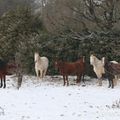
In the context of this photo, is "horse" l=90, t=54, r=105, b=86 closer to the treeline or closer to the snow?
the snow

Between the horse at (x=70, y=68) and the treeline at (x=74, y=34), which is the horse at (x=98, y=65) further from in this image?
the treeline at (x=74, y=34)

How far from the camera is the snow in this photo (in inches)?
506

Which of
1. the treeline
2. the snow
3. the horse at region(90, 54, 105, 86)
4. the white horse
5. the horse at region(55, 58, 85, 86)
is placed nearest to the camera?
the snow

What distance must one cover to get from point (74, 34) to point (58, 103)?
11.5m

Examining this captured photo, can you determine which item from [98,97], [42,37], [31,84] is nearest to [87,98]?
[98,97]

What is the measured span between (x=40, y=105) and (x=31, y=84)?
7.75 metres

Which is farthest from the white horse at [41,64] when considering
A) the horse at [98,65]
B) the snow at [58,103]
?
the horse at [98,65]

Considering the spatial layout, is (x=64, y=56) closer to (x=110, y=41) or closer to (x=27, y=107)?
(x=110, y=41)

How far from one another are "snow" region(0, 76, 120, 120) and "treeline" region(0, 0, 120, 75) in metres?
4.23

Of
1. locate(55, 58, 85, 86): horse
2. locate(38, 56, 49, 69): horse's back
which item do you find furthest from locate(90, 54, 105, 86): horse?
locate(38, 56, 49, 69): horse's back

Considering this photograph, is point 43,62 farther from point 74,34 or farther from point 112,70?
point 112,70

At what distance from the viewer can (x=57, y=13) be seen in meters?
26.5

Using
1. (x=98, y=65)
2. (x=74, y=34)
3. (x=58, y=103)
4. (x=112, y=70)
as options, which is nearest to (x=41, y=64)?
(x=74, y=34)

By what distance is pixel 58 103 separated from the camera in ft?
50.8
